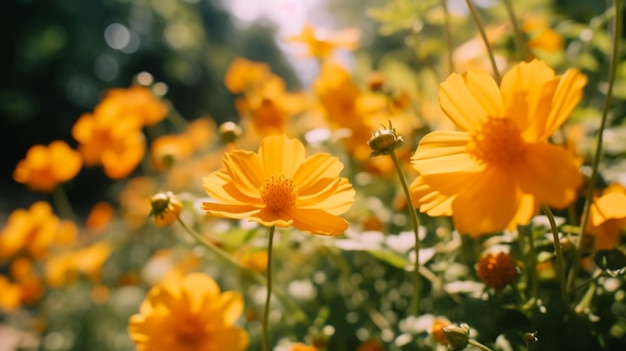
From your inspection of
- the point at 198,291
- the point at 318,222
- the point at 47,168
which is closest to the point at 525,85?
the point at 318,222

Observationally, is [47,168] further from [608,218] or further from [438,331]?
[608,218]

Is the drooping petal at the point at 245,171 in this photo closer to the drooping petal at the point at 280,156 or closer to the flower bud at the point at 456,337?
the drooping petal at the point at 280,156

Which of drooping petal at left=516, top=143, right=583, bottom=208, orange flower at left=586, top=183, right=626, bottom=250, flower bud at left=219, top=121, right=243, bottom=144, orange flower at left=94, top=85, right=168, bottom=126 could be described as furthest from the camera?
orange flower at left=94, top=85, right=168, bottom=126

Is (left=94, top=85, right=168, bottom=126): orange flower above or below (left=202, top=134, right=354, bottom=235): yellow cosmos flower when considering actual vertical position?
above

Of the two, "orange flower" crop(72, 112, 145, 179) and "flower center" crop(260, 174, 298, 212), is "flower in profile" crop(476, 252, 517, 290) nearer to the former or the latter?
"flower center" crop(260, 174, 298, 212)

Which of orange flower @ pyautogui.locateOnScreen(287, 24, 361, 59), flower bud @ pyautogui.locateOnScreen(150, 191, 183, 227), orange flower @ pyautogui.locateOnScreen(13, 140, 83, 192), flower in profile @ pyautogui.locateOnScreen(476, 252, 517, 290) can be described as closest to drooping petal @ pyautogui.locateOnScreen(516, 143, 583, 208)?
flower in profile @ pyautogui.locateOnScreen(476, 252, 517, 290)

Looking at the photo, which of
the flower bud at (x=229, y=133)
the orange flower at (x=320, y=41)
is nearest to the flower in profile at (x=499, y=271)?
the flower bud at (x=229, y=133)

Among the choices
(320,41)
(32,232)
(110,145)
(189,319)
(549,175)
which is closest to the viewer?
(549,175)

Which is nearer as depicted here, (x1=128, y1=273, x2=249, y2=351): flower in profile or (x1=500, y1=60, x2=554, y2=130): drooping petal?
(x1=500, y1=60, x2=554, y2=130): drooping petal
